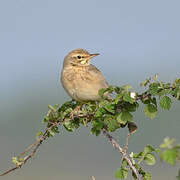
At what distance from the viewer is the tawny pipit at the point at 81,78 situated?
19.7 ft

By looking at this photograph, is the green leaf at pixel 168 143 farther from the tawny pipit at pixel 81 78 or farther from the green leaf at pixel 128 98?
the tawny pipit at pixel 81 78

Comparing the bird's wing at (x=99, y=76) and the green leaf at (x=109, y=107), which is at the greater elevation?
the bird's wing at (x=99, y=76)

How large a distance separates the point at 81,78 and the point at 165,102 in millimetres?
3500

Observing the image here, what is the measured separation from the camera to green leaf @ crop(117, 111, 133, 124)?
304 cm

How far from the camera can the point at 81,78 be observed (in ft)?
20.9

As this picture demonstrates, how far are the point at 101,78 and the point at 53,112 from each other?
2.93 m

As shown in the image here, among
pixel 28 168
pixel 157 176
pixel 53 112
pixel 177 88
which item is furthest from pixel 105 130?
pixel 28 168

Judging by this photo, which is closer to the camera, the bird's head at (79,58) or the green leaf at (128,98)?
the green leaf at (128,98)

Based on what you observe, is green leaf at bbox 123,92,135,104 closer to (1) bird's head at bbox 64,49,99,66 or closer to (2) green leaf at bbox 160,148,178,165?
(2) green leaf at bbox 160,148,178,165

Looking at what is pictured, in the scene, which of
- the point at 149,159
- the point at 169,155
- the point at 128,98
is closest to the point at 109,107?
the point at 128,98

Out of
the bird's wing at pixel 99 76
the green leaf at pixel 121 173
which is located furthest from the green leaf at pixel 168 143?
the bird's wing at pixel 99 76

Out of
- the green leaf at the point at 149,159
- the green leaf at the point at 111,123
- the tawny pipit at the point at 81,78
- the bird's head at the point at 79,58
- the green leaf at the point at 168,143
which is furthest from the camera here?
the bird's head at the point at 79,58

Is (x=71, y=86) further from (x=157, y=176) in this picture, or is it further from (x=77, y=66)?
(x=157, y=176)

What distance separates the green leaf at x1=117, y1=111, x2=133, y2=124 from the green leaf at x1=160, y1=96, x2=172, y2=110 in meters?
0.24
